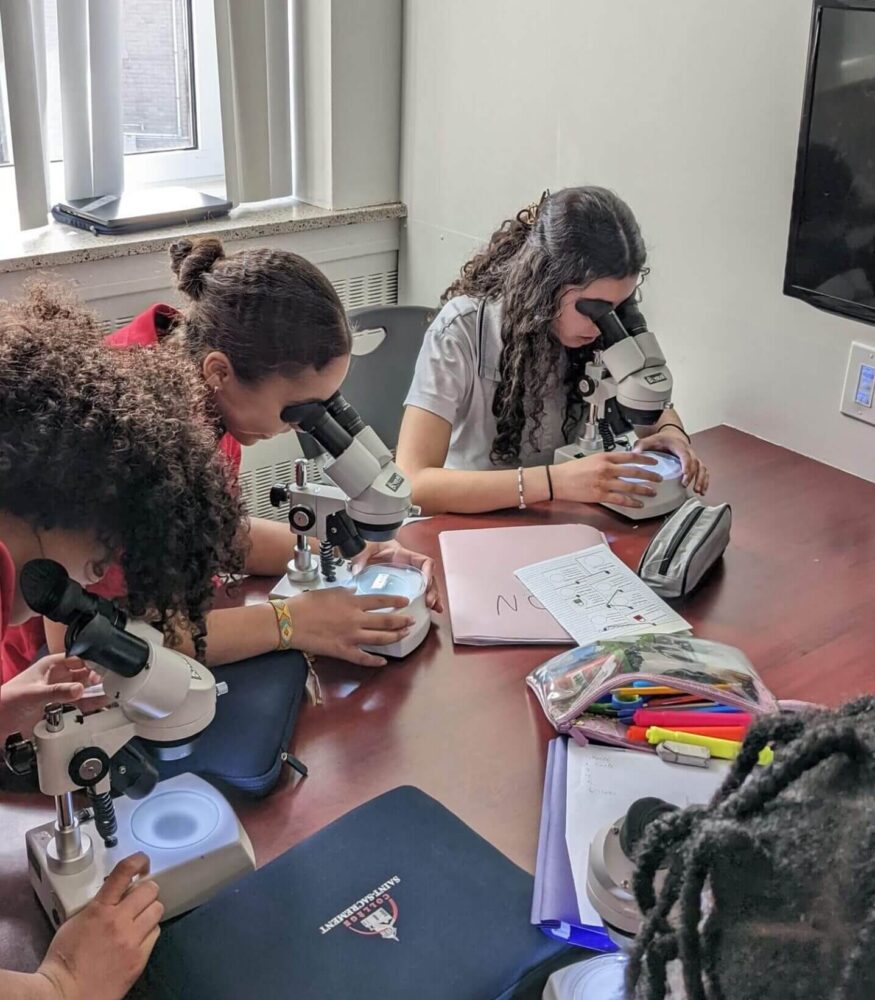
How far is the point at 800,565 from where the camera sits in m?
1.54

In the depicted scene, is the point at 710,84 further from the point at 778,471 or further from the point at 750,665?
the point at 750,665

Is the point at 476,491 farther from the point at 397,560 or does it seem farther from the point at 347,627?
the point at 347,627

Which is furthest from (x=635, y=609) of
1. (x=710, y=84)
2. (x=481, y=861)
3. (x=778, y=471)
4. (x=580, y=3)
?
(x=580, y=3)

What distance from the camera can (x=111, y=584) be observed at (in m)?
0.99

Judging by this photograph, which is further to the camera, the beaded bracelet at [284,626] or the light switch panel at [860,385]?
the light switch panel at [860,385]

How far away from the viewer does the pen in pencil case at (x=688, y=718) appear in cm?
110

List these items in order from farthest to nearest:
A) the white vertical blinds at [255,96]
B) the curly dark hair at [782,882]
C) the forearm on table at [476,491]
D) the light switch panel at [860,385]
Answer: the white vertical blinds at [255,96]
the light switch panel at [860,385]
the forearm on table at [476,491]
the curly dark hair at [782,882]

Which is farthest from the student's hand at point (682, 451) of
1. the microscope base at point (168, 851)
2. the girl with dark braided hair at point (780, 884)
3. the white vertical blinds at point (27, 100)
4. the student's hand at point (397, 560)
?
the white vertical blinds at point (27, 100)

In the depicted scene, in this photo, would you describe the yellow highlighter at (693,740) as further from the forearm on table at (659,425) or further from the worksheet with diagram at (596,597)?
the forearm on table at (659,425)

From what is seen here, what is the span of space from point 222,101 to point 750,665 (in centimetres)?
192

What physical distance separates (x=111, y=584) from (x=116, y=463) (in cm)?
15

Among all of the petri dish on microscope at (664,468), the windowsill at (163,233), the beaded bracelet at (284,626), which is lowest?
the beaded bracelet at (284,626)

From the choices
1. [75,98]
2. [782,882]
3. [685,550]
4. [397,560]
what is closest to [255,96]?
[75,98]

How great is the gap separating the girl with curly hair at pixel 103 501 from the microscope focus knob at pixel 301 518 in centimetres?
25
